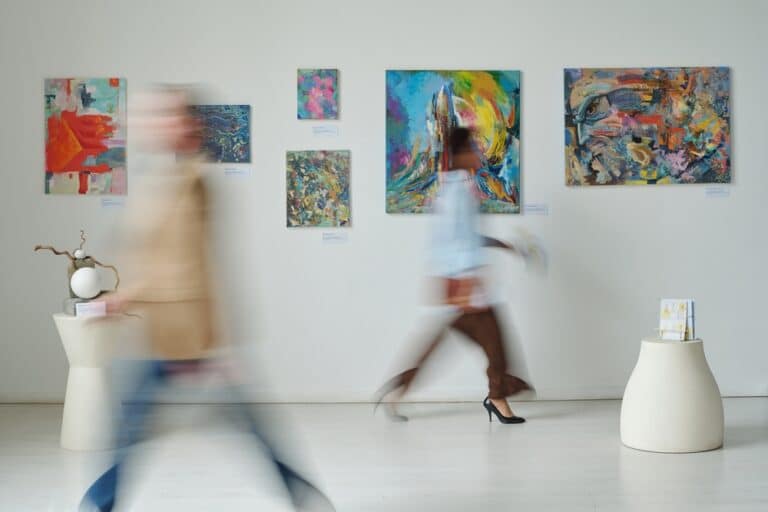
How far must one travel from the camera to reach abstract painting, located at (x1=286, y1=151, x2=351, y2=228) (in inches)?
245

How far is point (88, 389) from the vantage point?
491cm

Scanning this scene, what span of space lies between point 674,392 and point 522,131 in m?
2.37

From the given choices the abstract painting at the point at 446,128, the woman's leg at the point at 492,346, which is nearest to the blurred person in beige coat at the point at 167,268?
the woman's leg at the point at 492,346

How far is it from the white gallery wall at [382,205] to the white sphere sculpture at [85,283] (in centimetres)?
119

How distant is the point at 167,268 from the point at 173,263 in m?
0.03

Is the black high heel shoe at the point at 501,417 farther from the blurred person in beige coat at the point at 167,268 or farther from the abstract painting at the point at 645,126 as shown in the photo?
the blurred person in beige coat at the point at 167,268

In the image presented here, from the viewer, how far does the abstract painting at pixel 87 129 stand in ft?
20.4

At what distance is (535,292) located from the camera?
6.26m

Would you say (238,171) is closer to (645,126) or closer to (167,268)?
(645,126)

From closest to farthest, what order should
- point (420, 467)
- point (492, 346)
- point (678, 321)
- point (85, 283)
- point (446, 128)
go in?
point (420, 467)
point (678, 321)
point (85, 283)
point (492, 346)
point (446, 128)

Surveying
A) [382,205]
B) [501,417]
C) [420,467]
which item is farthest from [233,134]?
[420,467]

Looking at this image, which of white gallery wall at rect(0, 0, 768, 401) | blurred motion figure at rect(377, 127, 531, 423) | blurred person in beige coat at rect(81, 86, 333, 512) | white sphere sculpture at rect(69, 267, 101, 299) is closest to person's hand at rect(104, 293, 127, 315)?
blurred person in beige coat at rect(81, 86, 333, 512)

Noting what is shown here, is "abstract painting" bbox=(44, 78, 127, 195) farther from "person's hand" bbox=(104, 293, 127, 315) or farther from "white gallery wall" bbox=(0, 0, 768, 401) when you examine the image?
"person's hand" bbox=(104, 293, 127, 315)

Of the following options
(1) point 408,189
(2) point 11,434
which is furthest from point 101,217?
(1) point 408,189
